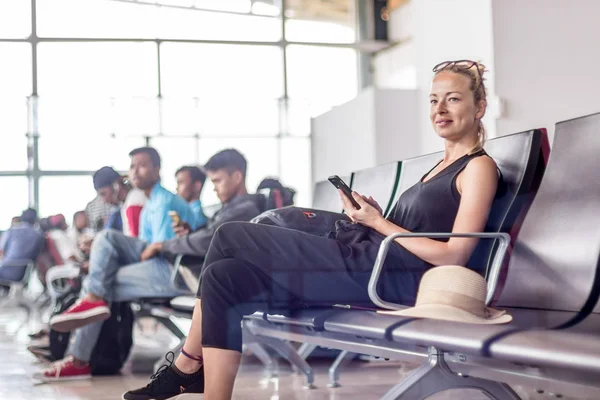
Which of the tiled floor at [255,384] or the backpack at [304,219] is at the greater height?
the backpack at [304,219]

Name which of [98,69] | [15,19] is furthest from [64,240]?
[15,19]

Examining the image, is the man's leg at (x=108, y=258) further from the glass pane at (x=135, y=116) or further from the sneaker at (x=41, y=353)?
the glass pane at (x=135, y=116)

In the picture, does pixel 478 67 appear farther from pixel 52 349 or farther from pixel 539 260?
pixel 52 349

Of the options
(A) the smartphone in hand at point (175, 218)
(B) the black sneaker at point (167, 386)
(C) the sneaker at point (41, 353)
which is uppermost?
(A) the smartphone in hand at point (175, 218)

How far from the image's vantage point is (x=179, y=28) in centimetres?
573

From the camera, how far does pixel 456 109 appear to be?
1.87 metres

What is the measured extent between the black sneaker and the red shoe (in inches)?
45.9

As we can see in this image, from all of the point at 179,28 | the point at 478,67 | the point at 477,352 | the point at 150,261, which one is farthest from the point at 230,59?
the point at 477,352

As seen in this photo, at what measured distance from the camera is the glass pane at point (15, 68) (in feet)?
13.1

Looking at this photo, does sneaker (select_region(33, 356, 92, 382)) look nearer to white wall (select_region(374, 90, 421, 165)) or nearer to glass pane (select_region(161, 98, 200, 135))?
white wall (select_region(374, 90, 421, 165))

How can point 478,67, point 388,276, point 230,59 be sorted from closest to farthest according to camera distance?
point 388,276
point 478,67
point 230,59

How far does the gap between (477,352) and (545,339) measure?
0.39ft

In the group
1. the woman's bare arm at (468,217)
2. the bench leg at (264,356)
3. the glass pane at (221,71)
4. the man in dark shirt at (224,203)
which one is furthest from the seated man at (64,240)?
the woman's bare arm at (468,217)

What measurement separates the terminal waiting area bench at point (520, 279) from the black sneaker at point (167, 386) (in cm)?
27
